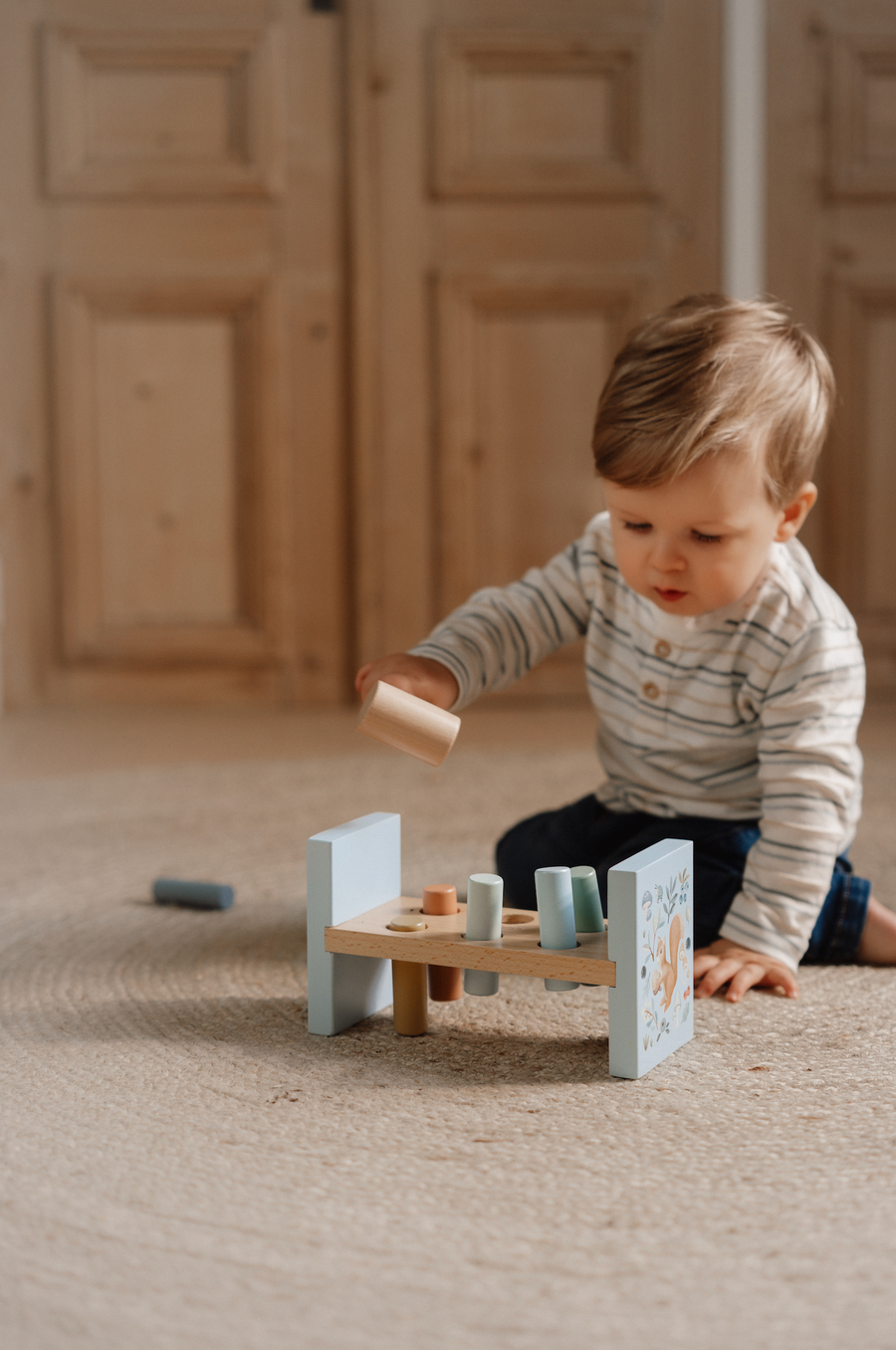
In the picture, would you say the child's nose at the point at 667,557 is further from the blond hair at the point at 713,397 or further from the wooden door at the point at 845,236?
the wooden door at the point at 845,236

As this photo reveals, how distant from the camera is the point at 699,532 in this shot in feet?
2.49

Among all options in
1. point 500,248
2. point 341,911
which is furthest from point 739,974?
point 500,248

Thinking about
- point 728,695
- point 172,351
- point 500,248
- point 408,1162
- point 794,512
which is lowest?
point 408,1162

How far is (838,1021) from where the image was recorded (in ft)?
2.37

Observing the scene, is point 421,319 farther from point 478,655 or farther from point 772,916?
point 772,916

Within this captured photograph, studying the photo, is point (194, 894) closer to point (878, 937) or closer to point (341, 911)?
point (341, 911)

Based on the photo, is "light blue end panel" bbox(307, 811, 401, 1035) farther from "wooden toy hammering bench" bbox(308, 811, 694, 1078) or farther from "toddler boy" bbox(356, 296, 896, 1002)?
"toddler boy" bbox(356, 296, 896, 1002)

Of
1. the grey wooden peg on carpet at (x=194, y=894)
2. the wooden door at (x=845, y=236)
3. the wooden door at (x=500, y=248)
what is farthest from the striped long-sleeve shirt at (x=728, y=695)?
the wooden door at (x=845, y=236)

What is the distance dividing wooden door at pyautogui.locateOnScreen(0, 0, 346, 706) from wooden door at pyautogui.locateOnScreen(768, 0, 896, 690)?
0.59 m

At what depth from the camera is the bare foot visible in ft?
2.70

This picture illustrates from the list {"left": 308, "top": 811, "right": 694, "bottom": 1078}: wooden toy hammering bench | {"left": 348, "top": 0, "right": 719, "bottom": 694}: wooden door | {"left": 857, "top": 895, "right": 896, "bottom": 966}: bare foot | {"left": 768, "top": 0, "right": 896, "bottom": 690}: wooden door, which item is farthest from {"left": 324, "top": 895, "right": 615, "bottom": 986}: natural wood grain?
{"left": 768, "top": 0, "right": 896, "bottom": 690}: wooden door

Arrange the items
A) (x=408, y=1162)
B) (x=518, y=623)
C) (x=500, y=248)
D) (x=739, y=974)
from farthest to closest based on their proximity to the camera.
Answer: (x=500, y=248) → (x=518, y=623) → (x=739, y=974) → (x=408, y=1162)

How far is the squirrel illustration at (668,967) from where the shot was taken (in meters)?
0.66

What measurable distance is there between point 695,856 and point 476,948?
24 cm
